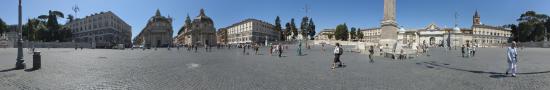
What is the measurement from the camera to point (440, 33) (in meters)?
131

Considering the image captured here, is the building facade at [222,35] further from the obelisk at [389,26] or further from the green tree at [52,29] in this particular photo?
the obelisk at [389,26]

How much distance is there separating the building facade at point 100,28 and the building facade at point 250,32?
135 feet

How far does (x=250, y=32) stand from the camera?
5000 inches

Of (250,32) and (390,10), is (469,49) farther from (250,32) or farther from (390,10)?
(250,32)

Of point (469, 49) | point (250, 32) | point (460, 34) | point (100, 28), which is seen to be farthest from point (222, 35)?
point (469, 49)

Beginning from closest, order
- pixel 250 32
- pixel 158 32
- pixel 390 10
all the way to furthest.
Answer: pixel 390 10 → pixel 158 32 → pixel 250 32

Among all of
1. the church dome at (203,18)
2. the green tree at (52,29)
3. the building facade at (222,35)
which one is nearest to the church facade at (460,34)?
the church dome at (203,18)

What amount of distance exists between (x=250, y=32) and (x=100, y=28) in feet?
158

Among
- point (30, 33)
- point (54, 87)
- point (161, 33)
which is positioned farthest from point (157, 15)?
point (54, 87)

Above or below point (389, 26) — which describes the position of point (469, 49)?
below

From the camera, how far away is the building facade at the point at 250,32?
127m

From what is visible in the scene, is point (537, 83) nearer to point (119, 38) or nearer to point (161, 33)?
point (161, 33)

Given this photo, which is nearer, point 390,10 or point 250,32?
point 390,10

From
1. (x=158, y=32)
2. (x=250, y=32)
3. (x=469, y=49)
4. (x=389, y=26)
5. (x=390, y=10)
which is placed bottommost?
(x=469, y=49)
